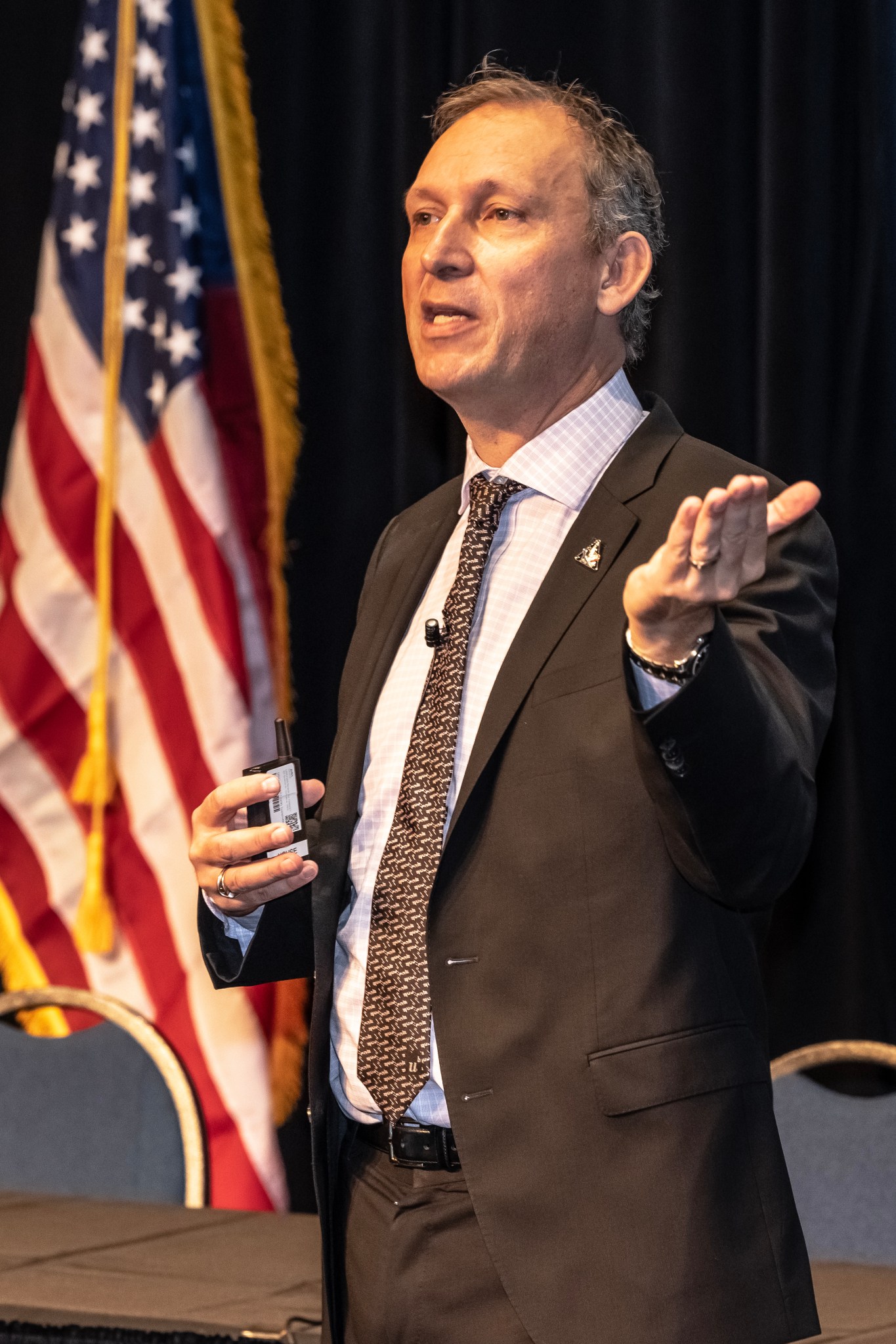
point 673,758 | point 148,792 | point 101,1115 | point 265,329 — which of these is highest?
point 265,329

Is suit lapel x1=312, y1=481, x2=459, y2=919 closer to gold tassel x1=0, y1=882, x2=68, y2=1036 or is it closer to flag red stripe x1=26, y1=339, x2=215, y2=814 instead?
flag red stripe x1=26, y1=339, x2=215, y2=814

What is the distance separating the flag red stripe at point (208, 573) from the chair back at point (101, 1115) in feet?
3.22

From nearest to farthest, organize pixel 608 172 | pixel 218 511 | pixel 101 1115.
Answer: pixel 608 172 < pixel 101 1115 < pixel 218 511

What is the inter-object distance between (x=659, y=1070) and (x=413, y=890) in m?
0.30

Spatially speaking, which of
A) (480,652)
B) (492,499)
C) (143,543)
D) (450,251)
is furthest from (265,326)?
(480,652)

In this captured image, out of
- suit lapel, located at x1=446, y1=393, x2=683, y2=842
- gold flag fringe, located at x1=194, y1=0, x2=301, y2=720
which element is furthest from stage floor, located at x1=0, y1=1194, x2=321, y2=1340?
gold flag fringe, located at x1=194, y1=0, x2=301, y2=720

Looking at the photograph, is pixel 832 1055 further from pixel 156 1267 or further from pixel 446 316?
pixel 446 316

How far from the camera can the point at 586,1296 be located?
4.03 ft

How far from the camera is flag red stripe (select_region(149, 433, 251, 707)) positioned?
3385mm

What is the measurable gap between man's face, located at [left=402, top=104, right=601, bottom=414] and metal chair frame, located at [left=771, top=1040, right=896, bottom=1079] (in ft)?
3.66

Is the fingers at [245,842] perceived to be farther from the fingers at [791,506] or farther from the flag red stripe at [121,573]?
the flag red stripe at [121,573]

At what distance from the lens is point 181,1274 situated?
1.81 m

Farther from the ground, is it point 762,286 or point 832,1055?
point 762,286

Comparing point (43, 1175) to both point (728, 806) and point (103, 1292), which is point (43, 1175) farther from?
point (728, 806)
